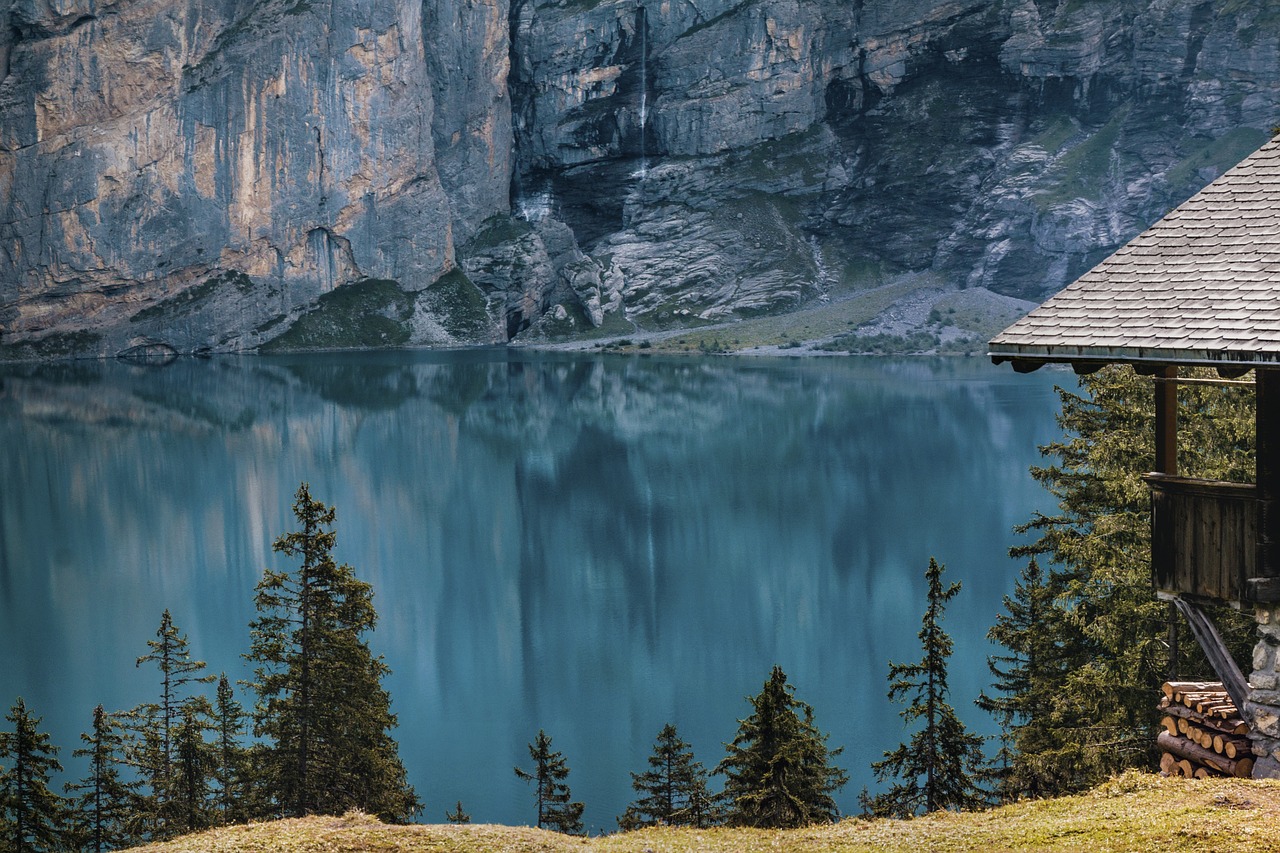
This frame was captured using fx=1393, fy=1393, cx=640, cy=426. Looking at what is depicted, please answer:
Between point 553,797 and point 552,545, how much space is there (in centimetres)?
3180

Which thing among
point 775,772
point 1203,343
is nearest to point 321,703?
point 775,772

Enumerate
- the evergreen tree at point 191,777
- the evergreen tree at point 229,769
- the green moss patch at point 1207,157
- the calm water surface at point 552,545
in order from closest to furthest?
the evergreen tree at point 191,777 → the evergreen tree at point 229,769 → the calm water surface at point 552,545 → the green moss patch at point 1207,157

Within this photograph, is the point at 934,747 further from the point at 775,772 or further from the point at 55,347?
the point at 55,347

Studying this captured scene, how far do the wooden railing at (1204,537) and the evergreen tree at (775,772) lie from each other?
8392 millimetres

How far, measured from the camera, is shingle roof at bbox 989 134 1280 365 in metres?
12.3

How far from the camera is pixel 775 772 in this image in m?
21.2

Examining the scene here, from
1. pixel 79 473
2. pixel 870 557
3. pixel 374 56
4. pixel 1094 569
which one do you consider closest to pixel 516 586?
pixel 870 557

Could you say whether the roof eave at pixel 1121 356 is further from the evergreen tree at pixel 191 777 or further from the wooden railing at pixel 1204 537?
the evergreen tree at pixel 191 777

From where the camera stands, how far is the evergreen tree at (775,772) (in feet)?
68.6

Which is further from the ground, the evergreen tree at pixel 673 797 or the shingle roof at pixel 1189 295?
the shingle roof at pixel 1189 295

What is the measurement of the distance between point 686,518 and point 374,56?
466 ft

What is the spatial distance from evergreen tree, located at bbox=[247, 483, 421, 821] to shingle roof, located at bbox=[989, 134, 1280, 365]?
44.2 ft

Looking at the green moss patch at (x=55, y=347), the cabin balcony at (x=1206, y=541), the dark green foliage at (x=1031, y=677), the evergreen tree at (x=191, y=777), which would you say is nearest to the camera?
the cabin balcony at (x=1206, y=541)

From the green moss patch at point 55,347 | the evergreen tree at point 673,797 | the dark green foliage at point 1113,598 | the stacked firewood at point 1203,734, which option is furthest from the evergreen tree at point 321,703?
the green moss patch at point 55,347
